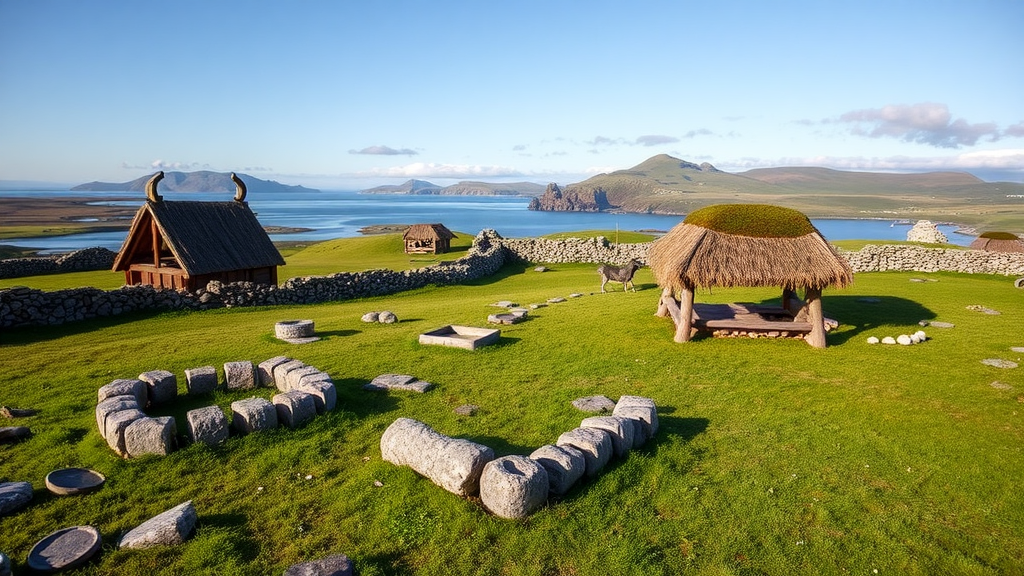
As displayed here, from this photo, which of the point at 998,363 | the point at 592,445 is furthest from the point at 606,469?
the point at 998,363

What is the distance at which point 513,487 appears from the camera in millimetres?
6742

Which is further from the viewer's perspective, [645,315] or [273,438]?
[645,315]

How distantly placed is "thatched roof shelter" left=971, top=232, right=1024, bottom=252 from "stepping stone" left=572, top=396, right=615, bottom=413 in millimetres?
40090

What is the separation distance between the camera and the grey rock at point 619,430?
8.36 meters

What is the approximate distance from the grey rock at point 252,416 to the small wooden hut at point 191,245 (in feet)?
47.3

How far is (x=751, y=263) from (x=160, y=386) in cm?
1437

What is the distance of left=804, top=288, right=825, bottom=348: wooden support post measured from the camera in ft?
49.8

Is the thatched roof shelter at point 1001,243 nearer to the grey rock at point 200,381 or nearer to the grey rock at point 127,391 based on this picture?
the grey rock at point 200,381

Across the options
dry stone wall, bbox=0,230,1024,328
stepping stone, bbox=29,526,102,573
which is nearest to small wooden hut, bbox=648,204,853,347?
stepping stone, bbox=29,526,102,573

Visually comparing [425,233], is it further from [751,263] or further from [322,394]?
[322,394]

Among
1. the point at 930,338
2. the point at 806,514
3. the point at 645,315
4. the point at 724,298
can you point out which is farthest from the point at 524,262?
the point at 806,514

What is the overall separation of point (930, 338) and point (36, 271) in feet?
152

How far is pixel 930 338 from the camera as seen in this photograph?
1570 cm

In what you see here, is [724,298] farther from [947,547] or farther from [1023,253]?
[1023,253]
